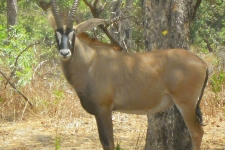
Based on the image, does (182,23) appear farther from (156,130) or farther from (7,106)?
(7,106)

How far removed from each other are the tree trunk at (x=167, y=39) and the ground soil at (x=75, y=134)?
1.12 meters

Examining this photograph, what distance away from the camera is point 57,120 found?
33.2 feet

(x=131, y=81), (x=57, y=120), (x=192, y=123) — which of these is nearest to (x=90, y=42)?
(x=131, y=81)

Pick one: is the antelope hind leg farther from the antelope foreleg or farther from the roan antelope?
the antelope foreleg

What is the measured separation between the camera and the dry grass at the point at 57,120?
29.4 feet

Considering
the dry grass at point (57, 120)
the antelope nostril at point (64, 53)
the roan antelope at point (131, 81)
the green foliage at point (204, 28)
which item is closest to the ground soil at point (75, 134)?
the dry grass at point (57, 120)

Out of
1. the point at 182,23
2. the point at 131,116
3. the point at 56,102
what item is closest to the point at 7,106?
the point at 56,102

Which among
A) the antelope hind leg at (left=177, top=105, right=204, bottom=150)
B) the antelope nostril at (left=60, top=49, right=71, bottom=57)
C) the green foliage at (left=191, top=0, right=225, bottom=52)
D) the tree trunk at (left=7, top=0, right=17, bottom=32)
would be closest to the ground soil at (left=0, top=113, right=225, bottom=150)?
the antelope hind leg at (left=177, top=105, right=204, bottom=150)

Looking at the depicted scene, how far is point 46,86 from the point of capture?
1127cm

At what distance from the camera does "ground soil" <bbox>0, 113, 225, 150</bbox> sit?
335 inches

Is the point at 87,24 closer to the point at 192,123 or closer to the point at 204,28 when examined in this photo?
the point at 192,123

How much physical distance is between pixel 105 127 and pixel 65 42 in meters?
1.18

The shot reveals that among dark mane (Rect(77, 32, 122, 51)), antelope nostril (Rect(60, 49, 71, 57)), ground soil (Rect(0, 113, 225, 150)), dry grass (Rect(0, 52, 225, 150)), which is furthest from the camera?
dry grass (Rect(0, 52, 225, 150))

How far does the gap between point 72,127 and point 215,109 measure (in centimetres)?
302
